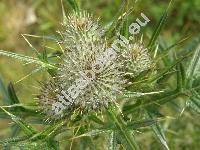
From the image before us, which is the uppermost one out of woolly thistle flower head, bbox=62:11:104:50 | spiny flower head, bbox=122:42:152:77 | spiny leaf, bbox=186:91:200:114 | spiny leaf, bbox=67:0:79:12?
spiny leaf, bbox=67:0:79:12

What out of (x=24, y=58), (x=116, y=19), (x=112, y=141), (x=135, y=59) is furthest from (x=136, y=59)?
(x=24, y=58)

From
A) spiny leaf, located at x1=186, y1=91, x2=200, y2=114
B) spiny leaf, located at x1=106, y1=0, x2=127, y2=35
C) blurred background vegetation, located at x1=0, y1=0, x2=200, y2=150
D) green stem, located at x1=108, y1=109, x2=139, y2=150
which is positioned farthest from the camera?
blurred background vegetation, located at x1=0, y1=0, x2=200, y2=150

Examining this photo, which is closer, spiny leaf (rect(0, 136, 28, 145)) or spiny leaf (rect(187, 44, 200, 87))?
spiny leaf (rect(0, 136, 28, 145))

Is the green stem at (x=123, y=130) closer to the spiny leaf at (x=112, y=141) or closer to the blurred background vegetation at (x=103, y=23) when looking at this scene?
the spiny leaf at (x=112, y=141)

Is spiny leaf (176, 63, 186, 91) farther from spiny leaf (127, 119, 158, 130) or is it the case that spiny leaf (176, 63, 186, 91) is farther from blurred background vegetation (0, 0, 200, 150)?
blurred background vegetation (0, 0, 200, 150)

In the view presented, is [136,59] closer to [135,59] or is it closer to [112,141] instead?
[135,59]

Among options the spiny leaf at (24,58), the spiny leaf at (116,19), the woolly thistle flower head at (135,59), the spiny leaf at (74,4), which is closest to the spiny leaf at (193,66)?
the woolly thistle flower head at (135,59)

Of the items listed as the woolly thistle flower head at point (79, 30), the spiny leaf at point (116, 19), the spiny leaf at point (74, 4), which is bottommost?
the spiny leaf at point (116, 19)

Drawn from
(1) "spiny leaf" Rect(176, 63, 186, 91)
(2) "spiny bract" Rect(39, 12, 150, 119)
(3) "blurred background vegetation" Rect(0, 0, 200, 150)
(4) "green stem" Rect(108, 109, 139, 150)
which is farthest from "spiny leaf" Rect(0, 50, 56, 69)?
(3) "blurred background vegetation" Rect(0, 0, 200, 150)

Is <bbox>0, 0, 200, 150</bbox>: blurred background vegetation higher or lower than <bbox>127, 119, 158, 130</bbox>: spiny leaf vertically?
higher
